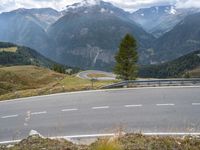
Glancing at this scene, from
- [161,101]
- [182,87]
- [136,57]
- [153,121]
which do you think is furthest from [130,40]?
[153,121]

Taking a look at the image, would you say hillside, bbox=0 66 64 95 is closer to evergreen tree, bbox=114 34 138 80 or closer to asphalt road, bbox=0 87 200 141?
evergreen tree, bbox=114 34 138 80

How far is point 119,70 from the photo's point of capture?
6075 cm

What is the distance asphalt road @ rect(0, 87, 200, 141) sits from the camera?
1379 centimetres

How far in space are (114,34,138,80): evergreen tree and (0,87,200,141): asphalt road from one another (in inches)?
1493

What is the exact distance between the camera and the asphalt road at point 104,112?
13789 mm

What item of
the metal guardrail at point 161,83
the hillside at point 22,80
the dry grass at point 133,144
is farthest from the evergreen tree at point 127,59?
the dry grass at point 133,144

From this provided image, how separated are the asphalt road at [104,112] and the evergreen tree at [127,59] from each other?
37.9m

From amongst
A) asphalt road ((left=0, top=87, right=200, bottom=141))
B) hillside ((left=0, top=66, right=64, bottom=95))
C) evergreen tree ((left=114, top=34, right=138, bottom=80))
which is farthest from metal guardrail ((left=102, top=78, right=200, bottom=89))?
hillside ((left=0, top=66, right=64, bottom=95))

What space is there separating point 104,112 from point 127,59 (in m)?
44.6

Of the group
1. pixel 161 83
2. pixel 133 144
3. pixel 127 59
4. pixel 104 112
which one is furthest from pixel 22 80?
pixel 133 144

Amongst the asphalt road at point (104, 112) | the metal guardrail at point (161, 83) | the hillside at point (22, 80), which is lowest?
the hillside at point (22, 80)

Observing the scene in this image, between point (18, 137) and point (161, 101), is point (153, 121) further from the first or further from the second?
point (18, 137)

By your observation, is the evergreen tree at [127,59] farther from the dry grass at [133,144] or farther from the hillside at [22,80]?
the dry grass at [133,144]

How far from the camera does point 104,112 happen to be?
53.2ft
